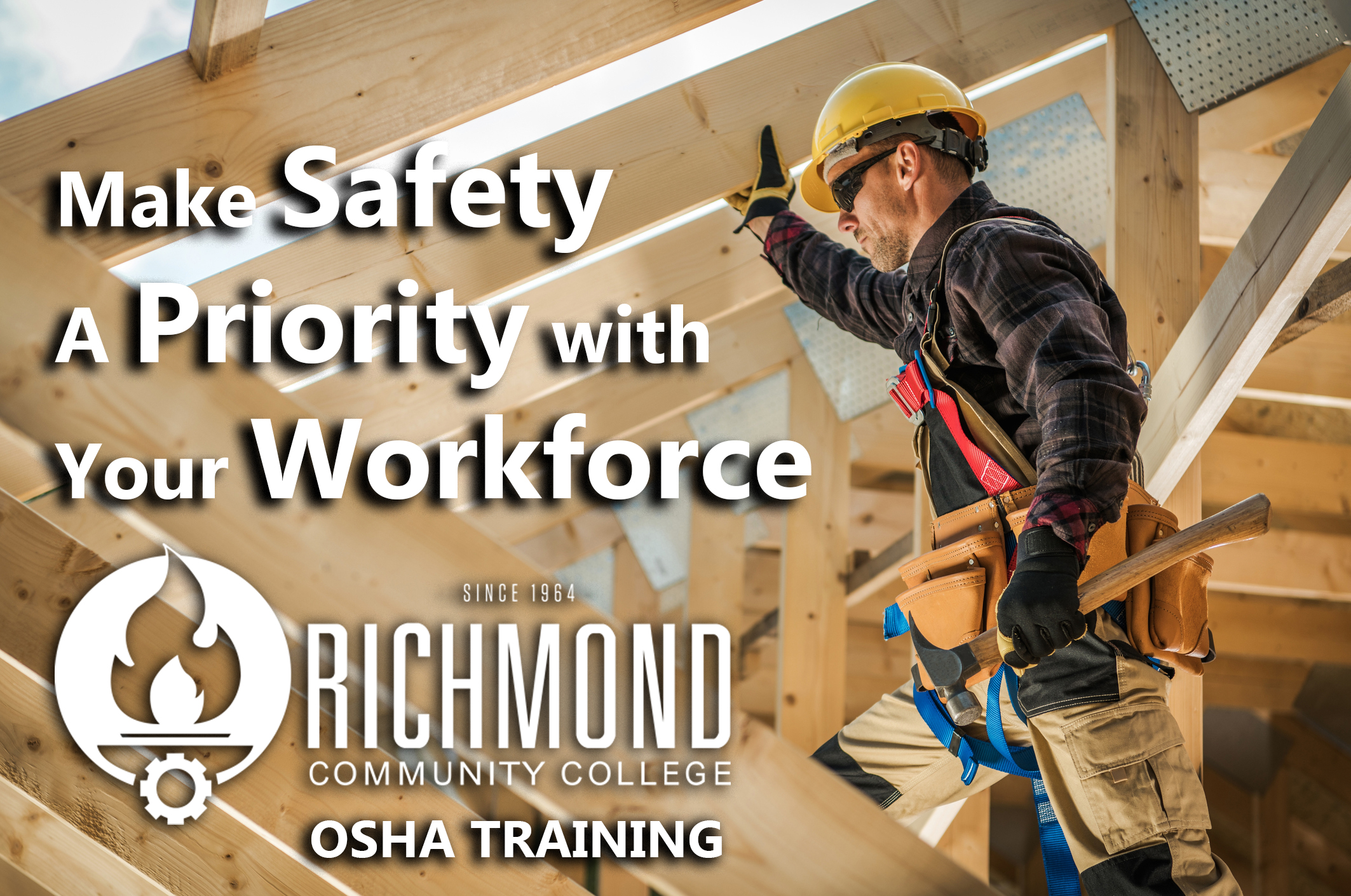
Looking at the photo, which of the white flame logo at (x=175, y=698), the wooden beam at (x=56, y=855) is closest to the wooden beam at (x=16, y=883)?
the wooden beam at (x=56, y=855)

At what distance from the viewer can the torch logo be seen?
1.58m

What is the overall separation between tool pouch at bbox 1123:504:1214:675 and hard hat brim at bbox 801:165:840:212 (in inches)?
34.2

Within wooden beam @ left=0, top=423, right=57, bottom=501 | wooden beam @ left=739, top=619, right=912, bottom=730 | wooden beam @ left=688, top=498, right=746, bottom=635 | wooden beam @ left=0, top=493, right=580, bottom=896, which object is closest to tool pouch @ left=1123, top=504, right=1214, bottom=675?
wooden beam @ left=0, top=493, right=580, bottom=896

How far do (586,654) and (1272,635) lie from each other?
13.8 ft

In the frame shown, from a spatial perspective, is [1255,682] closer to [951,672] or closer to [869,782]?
[869,782]

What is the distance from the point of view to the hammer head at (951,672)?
1469mm

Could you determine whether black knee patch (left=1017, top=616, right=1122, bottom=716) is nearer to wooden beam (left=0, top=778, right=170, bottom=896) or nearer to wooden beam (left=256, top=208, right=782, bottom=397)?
wooden beam (left=256, top=208, right=782, bottom=397)

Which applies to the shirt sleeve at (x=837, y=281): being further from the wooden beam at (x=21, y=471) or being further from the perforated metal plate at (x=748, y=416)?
the perforated metal plate at (x=748, y=416)

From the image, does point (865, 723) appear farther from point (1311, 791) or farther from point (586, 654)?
point (1311, 791)

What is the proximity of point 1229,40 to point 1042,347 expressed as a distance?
1319 millimetres

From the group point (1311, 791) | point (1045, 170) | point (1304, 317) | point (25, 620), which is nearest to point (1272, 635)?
point (1311, 791)

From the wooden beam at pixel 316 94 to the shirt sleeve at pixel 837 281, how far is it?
471mm

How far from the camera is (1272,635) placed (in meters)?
4.43

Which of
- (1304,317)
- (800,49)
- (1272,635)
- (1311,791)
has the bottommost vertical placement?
(1311,791)
